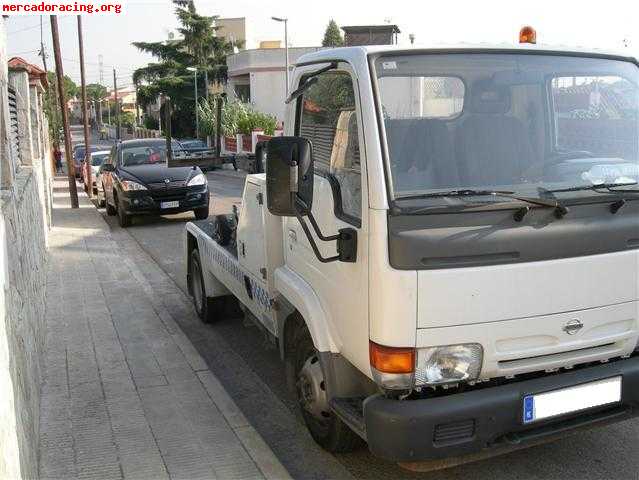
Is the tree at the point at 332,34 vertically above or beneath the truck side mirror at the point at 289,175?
above

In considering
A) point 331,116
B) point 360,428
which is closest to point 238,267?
point 331,116

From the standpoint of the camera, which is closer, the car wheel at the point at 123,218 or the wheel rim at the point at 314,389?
the wheel rim at the point at 314,389

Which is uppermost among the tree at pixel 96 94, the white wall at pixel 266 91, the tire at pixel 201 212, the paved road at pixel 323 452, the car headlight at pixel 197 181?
the tree at pixel 96 94

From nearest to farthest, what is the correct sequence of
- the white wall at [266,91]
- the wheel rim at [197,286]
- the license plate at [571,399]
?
the license plate at [571,399], the wheel rim at [197,286], the white wall at [266,91]

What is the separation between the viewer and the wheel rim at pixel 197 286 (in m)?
6.88

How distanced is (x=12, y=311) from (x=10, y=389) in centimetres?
67

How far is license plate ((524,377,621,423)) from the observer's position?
3141mm

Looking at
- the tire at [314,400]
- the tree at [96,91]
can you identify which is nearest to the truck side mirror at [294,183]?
the tire at [314,400]

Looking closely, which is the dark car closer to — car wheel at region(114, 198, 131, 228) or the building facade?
car wheel at region(114, 198, 131, 228)

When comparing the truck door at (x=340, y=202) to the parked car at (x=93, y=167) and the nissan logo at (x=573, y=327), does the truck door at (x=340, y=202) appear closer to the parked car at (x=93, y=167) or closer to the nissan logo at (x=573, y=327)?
the nissan logo at (x=573, y=327)

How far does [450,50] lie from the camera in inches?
133

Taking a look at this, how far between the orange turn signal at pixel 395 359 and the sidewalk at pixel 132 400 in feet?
3.41

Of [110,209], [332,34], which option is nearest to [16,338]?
[110,209]

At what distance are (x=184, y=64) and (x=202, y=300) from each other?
6621 cm
